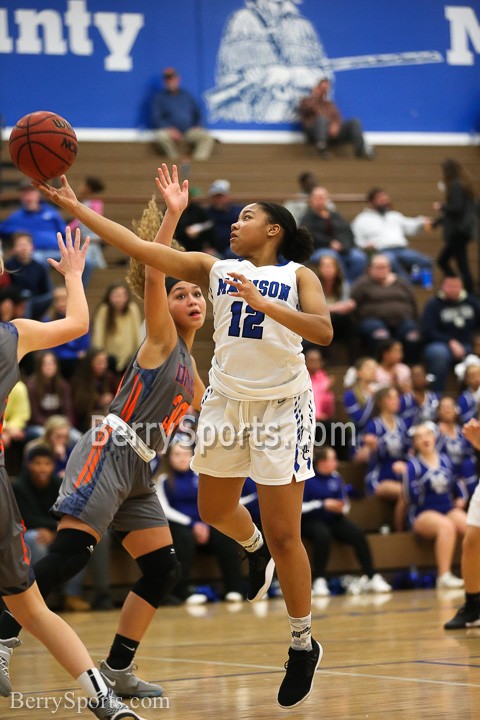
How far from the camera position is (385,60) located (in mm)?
20312

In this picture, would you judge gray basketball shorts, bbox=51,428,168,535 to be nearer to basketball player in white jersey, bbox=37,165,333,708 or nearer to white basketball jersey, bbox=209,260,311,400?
basketball player in white jersey, bbox=37,165,333,708

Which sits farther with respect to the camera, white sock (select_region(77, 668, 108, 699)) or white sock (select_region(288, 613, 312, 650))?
white sock (select_region(288, 613, 312, 650))

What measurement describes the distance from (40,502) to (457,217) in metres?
7.82

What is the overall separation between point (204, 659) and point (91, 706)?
7.80ft

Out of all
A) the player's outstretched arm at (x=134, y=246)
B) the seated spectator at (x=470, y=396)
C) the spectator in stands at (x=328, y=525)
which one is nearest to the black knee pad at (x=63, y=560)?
the player's outstretched arm at (x=134, y=246)

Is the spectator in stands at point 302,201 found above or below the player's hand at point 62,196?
below

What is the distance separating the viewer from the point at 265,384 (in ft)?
15.0

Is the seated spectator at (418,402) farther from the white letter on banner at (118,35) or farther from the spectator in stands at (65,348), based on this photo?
the white letter on banner at (118,35)

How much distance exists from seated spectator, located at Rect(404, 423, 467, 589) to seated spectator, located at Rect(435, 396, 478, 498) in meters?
0.17

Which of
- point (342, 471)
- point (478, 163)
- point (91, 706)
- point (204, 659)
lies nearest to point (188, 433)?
point (342, 471)

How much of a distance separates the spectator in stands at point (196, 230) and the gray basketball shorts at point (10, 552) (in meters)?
9.65

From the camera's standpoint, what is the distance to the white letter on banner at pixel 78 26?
1839cm

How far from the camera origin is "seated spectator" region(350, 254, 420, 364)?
13023mm

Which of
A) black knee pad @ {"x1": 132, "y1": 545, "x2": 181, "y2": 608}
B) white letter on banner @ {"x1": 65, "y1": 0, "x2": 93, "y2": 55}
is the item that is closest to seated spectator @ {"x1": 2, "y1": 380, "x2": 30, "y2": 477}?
black knee pad @ {"x1": 132, "y1": 545, "x2": 181, "y2": 608}
